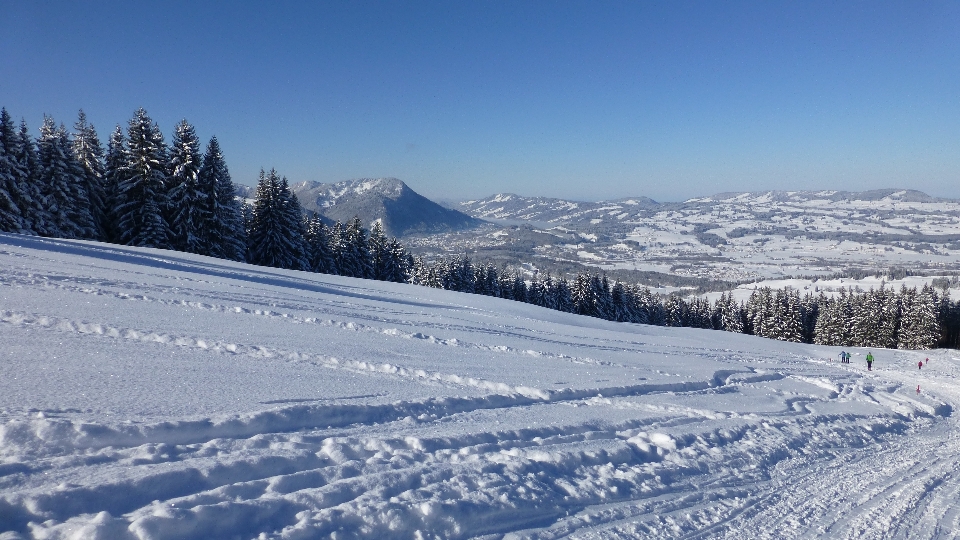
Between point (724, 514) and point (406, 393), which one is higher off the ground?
point (406, 393)

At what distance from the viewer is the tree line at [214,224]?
2612 centimetres

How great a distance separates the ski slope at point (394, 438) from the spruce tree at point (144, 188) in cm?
1731

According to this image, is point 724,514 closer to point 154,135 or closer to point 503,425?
point 503,425

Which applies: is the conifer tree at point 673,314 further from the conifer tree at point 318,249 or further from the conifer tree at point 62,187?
the conifer tree at point 62,187

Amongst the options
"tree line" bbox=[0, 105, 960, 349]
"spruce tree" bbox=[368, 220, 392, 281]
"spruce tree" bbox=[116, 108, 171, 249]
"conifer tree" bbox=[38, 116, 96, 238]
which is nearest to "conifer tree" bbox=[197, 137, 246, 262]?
"tree line" bbox=[0, 105, 960, 349]

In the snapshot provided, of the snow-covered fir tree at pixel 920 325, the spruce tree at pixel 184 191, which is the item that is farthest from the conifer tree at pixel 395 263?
the snow-covered fir tree at pixel 920 325

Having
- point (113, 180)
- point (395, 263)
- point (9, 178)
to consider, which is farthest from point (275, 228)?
point (9, 178)

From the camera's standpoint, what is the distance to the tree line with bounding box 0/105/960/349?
26.1 meters

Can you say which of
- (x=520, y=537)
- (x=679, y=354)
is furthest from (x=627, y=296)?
(x=520, y=537)

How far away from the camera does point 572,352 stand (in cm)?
1298

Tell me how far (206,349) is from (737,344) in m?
21.9

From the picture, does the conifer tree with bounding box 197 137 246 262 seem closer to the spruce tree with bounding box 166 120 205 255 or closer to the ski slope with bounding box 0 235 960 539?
the spruce tree with bounding box 166 120 205 255

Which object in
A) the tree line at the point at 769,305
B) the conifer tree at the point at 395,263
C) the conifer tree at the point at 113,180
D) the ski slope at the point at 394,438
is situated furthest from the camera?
the tree line at the point at 769,305

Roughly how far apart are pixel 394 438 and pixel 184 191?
29342mm
